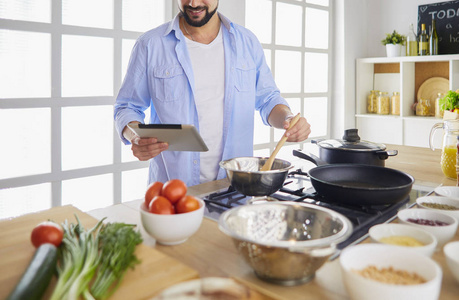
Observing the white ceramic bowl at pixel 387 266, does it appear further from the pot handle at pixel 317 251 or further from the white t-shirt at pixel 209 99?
the white t-shirt at pixel 209 99

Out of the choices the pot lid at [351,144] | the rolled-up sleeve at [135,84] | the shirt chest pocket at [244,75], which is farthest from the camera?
Answer: the shirt chest pocket at [244,75]

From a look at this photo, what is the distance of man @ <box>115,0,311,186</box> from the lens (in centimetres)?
189

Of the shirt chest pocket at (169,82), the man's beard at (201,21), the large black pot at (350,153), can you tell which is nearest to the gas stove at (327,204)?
the large black pot at (350,153)

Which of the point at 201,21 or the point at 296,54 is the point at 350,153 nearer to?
the point at 201,21

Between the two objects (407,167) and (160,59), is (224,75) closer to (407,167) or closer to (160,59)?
(160,59)

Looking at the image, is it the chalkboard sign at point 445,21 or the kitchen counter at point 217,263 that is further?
the chalkboard sign at point 445,21

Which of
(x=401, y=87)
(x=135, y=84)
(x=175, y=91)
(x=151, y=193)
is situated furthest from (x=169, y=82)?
(x=401, y=87)

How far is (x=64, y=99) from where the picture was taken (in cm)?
237

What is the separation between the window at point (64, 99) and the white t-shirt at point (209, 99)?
80cm

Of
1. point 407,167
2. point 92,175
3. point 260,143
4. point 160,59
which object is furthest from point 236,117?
point 260,143

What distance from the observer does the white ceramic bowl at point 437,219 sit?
3.16 ft

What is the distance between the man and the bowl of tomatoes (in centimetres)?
82

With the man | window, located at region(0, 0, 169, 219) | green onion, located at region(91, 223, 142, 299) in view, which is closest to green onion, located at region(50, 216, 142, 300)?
green onion, located at region(91, 223, 142, 299)

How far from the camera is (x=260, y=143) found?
362 cm
